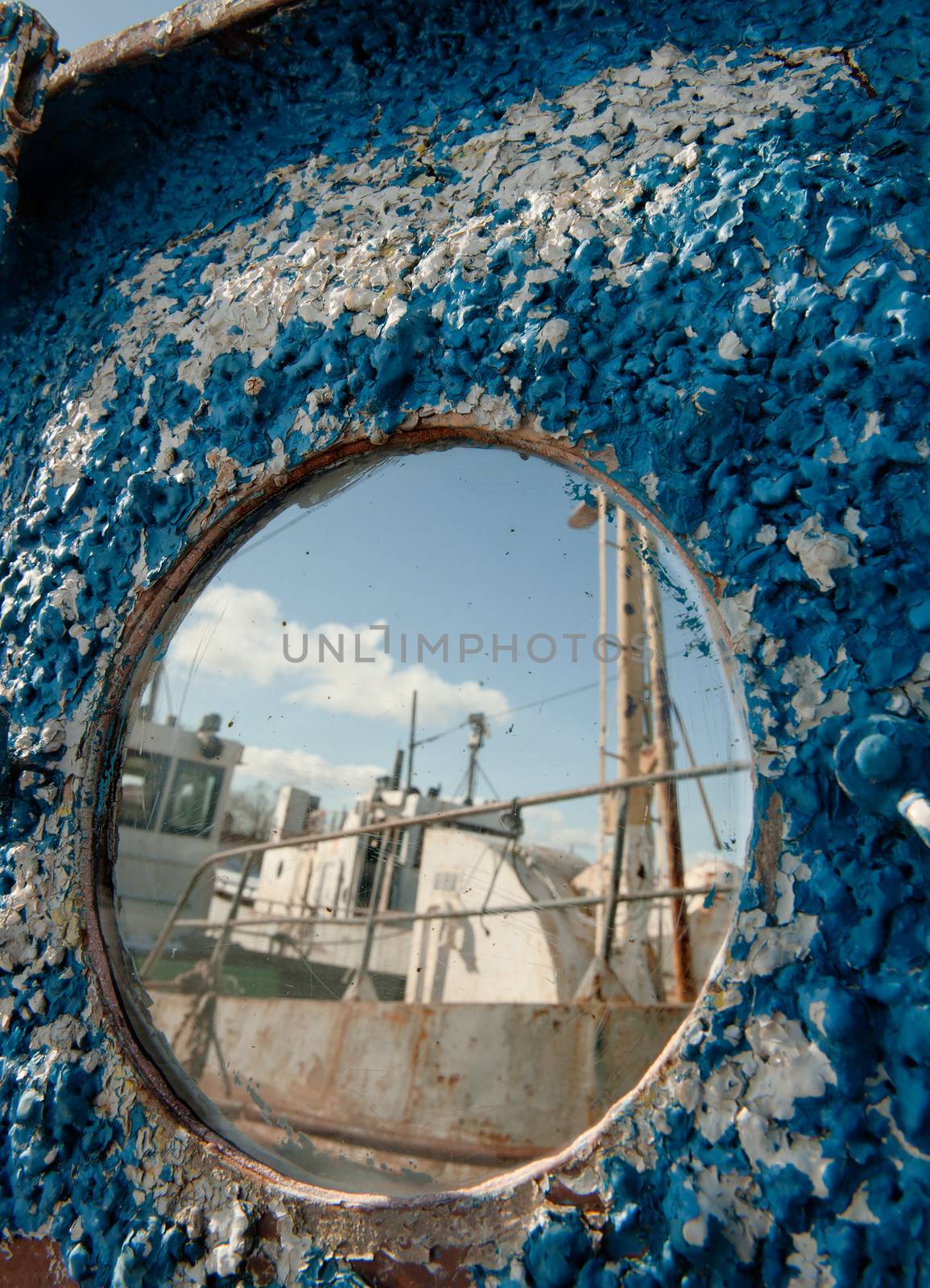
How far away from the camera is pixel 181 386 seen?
4.51 feet

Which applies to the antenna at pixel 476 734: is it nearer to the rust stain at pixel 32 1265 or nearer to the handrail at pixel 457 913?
the handrail at pixel 457 913

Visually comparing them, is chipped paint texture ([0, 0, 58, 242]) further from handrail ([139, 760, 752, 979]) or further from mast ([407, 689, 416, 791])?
handrail ([139, 760, 752, 979])

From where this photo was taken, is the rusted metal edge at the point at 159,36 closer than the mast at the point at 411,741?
Yes

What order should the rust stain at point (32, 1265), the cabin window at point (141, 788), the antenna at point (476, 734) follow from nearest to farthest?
the rust stain at point (32, 1265), the cabin window at point (141, 788), the antenna at point (476, 734)

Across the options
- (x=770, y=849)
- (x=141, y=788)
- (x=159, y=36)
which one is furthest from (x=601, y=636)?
(x=159, y=36)

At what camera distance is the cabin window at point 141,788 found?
1.33 metres

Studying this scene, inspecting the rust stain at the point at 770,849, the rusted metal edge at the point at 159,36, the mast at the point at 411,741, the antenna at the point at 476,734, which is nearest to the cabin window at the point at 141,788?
the mast at the point at 411,741

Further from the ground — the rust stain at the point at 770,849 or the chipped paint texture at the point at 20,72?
the chipped paint texture at the point at 20,72

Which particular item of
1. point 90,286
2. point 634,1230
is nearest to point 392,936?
point 634,1230

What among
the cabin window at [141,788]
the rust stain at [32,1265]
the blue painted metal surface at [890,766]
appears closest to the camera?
the blue painted metal surface at [890,766]

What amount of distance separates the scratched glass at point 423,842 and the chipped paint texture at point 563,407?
106mm

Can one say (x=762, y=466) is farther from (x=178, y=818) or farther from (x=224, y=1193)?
(x=178, y=818)

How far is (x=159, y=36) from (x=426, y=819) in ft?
4.81

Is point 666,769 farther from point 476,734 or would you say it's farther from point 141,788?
point 141,788
